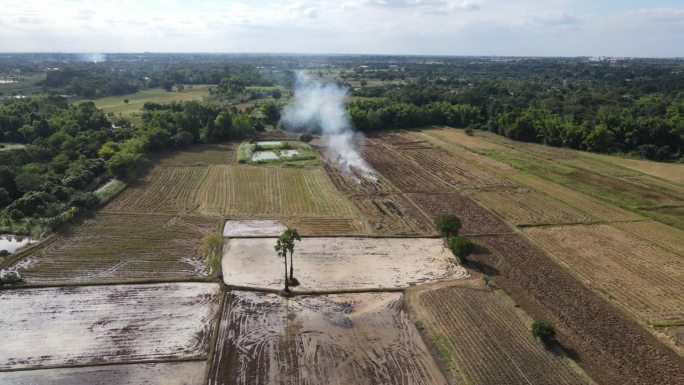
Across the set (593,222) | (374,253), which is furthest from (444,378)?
(593,222)

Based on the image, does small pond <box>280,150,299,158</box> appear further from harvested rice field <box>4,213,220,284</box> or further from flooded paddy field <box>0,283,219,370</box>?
flooded paddy field <box>0,283,219,370</box>

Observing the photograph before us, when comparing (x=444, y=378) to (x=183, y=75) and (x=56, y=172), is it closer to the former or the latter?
(x=56, y=172)

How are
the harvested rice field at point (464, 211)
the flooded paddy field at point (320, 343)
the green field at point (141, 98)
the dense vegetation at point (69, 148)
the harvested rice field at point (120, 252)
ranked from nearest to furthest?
the flooded paddy field at point (320, 343)
the harvested rice field at point (120, 252)
the dense vegetation at point (69, 148)
the harvested rice field at point (464, 211)
the green field at point (141, 98)

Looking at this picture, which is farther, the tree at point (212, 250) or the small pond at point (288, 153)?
the small pond at point (288, 153)

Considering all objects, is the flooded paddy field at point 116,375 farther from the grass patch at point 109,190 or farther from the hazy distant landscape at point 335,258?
the grass patch at point 109,190

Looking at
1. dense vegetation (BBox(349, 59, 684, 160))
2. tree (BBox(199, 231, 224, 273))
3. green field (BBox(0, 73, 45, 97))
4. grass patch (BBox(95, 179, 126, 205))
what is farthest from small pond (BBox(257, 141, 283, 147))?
green field (BBox(0, 73, 45, 97))

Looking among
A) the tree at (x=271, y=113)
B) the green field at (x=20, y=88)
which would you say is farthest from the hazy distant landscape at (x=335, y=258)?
the green field at (x=20, y=88)
